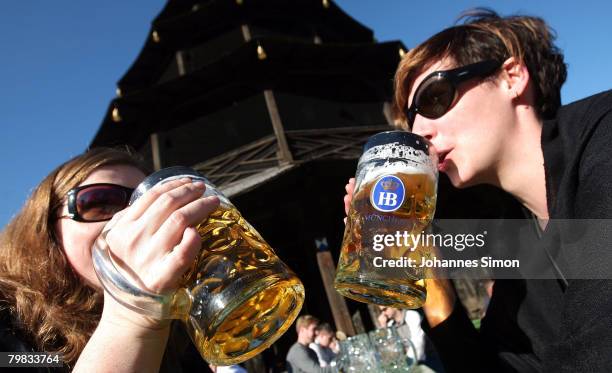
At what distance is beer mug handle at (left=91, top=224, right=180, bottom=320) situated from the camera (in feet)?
2.52

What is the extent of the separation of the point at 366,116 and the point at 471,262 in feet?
31.7

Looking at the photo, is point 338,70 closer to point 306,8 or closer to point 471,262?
point 306,8

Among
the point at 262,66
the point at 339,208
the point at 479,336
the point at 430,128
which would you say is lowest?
the point at 339,208

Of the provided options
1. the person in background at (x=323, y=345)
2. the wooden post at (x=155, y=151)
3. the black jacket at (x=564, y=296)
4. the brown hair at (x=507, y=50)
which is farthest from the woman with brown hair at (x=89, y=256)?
the wooden post at (x=155, y=151)

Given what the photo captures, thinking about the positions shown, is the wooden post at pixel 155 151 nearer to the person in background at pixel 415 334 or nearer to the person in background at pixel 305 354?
the person in background at pixel 305 354

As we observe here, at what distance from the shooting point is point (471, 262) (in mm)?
1846

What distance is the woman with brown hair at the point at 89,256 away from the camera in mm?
784

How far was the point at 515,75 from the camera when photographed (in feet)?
5.45

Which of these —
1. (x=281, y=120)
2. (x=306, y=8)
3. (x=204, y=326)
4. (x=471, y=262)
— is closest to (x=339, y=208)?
(x=281, y=120)

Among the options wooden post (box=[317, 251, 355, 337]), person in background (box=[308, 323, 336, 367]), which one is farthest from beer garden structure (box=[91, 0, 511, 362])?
person in background (box=[308, 323, 336, 367])

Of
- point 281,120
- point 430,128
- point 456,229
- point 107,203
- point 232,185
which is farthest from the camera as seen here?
point 281,120

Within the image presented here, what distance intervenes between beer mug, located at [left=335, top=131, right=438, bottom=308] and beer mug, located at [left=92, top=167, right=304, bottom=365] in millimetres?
202

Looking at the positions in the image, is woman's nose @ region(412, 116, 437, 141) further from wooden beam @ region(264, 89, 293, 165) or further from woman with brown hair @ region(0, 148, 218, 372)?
wooden beam @ region(264, 89, 293, 165)

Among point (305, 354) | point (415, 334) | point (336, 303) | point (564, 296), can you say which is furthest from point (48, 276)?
point (336, 303)
